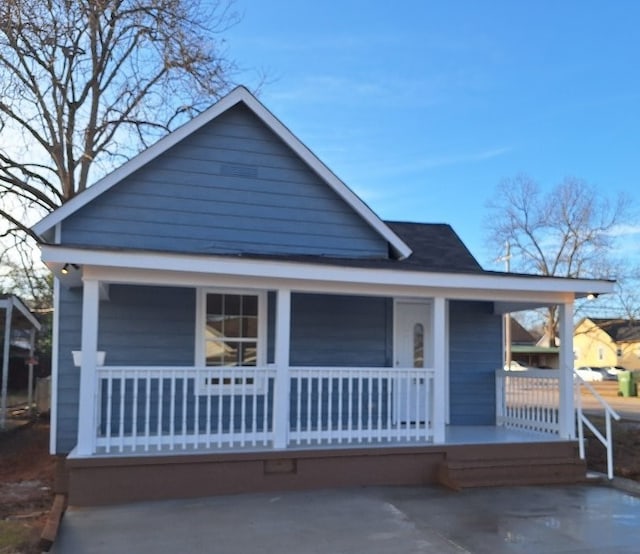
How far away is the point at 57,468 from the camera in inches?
329

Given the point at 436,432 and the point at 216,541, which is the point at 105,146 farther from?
the point at 216,541

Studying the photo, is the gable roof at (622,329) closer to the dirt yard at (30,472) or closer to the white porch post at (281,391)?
the dirt yard at (30,472)

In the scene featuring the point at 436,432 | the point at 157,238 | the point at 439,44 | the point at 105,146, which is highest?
the point at 439,44

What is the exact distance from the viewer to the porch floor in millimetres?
7652

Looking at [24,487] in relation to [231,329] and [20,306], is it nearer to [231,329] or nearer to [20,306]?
[231,329]

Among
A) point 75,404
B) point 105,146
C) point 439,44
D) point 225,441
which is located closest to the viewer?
point 225,441

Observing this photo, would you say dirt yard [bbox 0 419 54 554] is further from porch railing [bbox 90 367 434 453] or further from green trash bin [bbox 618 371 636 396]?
green trash bin [bbox 618 371 636 396]

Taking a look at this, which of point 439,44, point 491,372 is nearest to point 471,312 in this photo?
point 491,372

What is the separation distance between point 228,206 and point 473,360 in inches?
198

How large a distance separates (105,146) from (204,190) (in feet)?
33.1

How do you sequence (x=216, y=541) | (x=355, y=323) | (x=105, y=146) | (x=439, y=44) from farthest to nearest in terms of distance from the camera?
(x=105, y=146) < (x=439, y=44) < (x=355, y=323) < (x=216, y=541)

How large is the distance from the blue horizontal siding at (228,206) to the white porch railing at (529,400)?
3.05 meters

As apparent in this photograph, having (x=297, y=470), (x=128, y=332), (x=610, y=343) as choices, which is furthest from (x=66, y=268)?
(x=610, y=343)

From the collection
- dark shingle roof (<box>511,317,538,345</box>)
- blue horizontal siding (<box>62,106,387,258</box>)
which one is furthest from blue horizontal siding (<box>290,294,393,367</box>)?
dark shingle roof (<box>511,317,538,345</box>)
